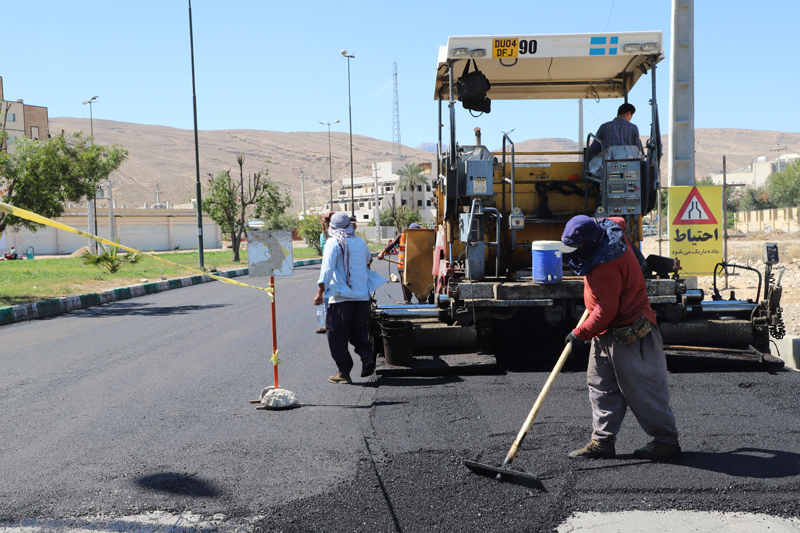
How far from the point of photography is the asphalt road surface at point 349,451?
349 centimetres

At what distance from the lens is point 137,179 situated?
138750 mm

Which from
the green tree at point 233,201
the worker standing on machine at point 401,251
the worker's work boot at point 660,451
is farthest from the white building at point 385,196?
the worker's work boot at point 660,451

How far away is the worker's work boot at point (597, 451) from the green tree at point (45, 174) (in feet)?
42.0

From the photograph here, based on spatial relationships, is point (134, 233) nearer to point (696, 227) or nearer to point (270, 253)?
point (696, 227)

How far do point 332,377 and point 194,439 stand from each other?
1.93 m

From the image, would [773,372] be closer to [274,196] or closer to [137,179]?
[274,196]

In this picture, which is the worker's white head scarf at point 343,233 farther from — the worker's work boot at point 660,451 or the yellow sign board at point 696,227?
the yellow sign board at point 696,227

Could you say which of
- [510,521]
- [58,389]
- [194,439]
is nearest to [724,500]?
[510,521]

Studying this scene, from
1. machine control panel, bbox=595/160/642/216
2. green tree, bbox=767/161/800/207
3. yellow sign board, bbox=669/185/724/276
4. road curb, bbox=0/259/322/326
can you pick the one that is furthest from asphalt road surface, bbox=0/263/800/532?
green tree, bbox=767/161/800/207

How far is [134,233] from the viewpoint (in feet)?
196

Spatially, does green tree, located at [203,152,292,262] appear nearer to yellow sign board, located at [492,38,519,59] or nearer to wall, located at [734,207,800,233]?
yellow sign board, located at [492,38,519,59]

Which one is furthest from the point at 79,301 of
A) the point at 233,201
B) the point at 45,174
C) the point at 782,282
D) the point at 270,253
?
the point at 233,201

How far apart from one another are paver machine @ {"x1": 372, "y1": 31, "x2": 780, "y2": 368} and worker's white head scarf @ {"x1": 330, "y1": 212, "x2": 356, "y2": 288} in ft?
2.94

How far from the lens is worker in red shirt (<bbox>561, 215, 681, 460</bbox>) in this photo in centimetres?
406
